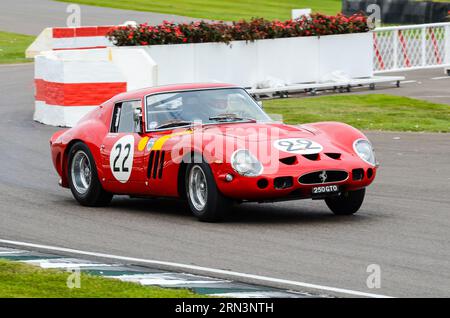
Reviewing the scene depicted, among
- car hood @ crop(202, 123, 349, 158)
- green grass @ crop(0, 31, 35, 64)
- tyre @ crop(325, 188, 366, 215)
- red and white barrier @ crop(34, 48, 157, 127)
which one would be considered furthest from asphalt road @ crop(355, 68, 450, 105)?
car hood @ crop(202, 123, 349, 158)

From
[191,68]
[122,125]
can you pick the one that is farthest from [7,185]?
[191,68]

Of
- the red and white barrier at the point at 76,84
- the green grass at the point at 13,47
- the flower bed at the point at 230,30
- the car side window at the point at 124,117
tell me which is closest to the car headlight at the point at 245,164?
the car side window at the point at 124,117

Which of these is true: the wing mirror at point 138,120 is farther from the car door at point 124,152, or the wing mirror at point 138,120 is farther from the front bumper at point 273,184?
the front bumper at point 273,184

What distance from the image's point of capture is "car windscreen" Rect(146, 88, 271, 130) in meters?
12.7

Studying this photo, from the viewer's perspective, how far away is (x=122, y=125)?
13.3 m

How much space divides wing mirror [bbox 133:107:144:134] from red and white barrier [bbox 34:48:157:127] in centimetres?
891

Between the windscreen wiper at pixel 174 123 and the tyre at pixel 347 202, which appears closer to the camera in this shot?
the tyre at pixel 347 202

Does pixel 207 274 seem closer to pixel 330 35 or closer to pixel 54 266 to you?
pixel 54 266

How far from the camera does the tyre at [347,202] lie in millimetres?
12211

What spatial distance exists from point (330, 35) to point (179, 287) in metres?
19.5

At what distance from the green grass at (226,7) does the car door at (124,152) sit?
35455 mm

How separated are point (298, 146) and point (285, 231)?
0.89m

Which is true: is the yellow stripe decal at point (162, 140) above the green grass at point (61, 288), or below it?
above

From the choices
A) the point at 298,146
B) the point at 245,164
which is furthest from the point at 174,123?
the point at 298,146
